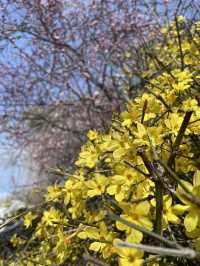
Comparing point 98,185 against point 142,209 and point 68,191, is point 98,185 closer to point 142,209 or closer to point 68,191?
point 68,191

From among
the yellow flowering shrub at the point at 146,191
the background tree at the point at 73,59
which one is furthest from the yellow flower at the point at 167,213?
the background tree at the point at 73,59

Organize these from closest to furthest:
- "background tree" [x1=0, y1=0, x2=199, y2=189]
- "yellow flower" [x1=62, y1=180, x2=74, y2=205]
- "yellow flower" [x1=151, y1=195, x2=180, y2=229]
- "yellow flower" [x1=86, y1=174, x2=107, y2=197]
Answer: "yellow flower" [x1=151, y1=195, x2=180, y2=229]
"yellow flower" [x1=86, y1=174, x2=107, y2=197]
"yellow flower" [x1=62, y1=180, x2=74, y2=205]
"background tree" [x1=0, y1=0, x2=199, y2=189]

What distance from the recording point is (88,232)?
1.34m

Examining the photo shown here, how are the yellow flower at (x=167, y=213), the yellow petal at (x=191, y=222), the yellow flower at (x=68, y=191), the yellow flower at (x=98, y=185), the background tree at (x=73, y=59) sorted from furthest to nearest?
1. the background tree at (x=73, y=59)
2. the yellow flower at (x=68, y=191)
3. the yellow flower at (x=98, y=185)
4. the yellow flower at (x=167, y=213)
5. the yellow petal at (x=191, y=222)

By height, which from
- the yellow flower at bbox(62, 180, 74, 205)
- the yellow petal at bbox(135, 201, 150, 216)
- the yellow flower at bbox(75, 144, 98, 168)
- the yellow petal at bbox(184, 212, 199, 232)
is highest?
the yellow flower at bbox(75, 144, 98, 168)

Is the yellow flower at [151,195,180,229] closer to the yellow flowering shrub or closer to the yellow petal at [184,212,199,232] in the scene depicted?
the yellow flowering shrub

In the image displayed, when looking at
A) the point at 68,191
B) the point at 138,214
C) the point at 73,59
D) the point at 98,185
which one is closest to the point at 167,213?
the point at 138,214

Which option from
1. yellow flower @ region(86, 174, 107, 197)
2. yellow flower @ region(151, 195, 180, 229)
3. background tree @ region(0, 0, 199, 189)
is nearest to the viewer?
yellow flower @ region(151, 195, 180, 229)

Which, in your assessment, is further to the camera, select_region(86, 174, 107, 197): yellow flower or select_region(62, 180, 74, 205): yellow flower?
select_region(62, 180, 74, 205): yellow flower

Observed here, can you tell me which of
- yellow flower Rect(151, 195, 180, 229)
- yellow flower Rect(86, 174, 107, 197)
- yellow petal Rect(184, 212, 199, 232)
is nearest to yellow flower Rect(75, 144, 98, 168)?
yellow flower Rect(86, 174, 107, 197)

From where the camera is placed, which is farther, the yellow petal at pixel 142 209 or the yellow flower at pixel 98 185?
the yellow flower at pixel 98 185

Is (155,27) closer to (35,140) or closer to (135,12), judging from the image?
(135,12)

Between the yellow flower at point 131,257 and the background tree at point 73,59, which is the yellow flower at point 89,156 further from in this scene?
the background tree at point 73,59

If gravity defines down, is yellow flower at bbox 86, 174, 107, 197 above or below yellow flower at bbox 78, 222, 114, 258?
above
